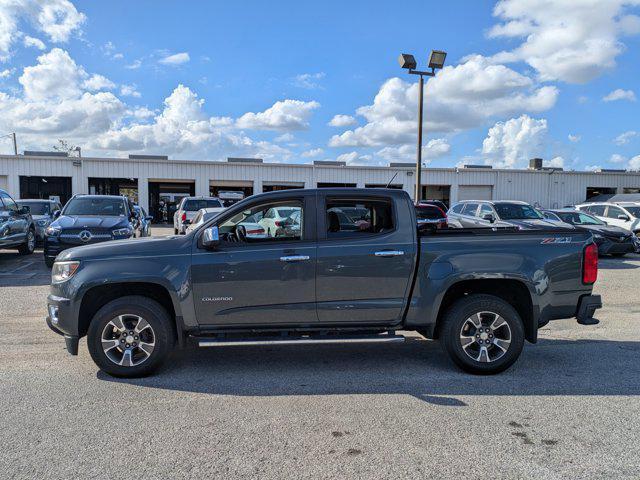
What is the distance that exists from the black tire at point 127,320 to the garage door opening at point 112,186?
32911 mm

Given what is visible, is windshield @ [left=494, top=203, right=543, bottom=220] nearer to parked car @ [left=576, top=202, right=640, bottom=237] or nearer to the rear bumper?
parked car @ [left=576, top=202, right=640, bottom=237]

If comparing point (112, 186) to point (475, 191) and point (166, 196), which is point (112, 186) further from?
point (475, 191)

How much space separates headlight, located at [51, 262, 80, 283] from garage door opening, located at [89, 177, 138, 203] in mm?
32556

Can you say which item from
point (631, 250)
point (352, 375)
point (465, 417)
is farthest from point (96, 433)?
point (631, 250)

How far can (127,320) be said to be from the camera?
15.9ft

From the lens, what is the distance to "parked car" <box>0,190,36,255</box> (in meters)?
12.2

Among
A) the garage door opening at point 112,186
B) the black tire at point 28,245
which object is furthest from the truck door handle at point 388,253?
the garage door opening at point 112,186

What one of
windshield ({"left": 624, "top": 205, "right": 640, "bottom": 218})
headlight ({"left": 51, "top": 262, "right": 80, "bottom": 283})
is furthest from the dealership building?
headlight ({"left": 51, "top": 262, "right": 80, "bottom": 283})

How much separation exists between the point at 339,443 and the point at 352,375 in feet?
4.87

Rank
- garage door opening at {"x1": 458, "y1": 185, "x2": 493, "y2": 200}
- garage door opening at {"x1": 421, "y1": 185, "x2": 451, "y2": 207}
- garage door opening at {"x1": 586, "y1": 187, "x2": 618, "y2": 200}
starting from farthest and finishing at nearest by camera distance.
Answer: garage door opening at {"x1": 586, "y1": 187, "x2": 618, "y2": 200} → garage door opening at {"x1": 421, "y1": 185, "x2": 451, "y2": 207} → garage door opening at {"x1": 458, "y1": 185, "x2": 493, "y2": 200}

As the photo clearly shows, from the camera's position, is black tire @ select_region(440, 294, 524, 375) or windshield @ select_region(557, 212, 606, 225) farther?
windshield @ select_region(557, 212, 606, 225)

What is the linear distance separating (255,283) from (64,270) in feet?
6.02

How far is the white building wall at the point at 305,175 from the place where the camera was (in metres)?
33.6

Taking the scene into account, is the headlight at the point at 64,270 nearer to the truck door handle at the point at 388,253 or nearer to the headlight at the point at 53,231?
the truck door handle at the point at 388,253
